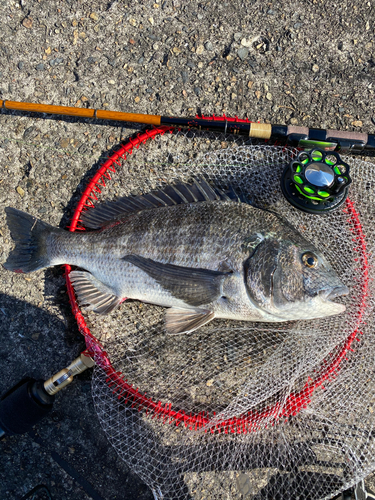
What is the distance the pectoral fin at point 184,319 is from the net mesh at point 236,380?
0.31 m

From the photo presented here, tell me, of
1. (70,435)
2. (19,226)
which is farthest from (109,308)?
(70,435)

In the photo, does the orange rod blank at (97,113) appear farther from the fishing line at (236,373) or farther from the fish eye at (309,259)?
the fish eye at (309,259)

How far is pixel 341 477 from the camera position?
103 inches

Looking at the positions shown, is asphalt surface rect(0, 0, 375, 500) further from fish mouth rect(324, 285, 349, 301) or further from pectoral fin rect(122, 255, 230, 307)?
fish mouth rect(324, 285, 349, 301)

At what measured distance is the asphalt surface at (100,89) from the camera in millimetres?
2799

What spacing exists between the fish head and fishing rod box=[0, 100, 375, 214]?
0.37 m

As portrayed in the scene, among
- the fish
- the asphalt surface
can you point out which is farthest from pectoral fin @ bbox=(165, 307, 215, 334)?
the asphalt surface

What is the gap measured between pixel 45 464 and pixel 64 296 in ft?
4.55

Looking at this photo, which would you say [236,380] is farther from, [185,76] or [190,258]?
[185,76]

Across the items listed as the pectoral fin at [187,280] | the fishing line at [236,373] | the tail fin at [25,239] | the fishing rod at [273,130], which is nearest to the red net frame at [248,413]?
the fishing line at [236,373]

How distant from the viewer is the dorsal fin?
247cm

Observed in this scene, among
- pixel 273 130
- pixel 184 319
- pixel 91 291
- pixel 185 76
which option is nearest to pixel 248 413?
pixel 184 319

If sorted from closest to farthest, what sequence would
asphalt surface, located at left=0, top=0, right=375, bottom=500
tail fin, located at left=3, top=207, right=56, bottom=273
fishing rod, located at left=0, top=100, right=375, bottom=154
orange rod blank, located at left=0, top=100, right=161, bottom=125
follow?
fishing rod, located at left=0, top=100, right=375, bottom=154 → orange rod blank, located at left=0, top=100, right=161, bottom=125 → tail fin, located at left=3, top=207, right=56, bottom=273 → asphalt surface, located at left=0, top=0, right=375, bottom=500

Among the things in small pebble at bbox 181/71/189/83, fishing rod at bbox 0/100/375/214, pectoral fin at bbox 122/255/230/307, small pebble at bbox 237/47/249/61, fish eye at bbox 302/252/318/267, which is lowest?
fish eye at bbox 302/252/318/267
